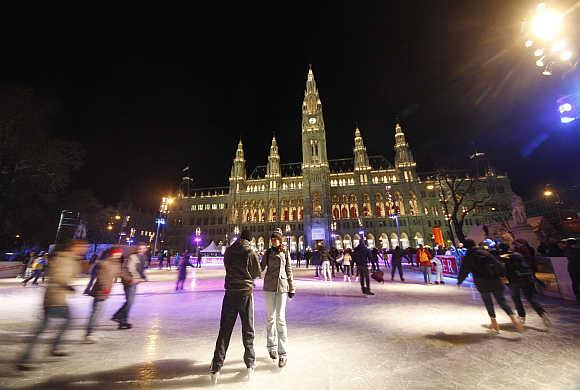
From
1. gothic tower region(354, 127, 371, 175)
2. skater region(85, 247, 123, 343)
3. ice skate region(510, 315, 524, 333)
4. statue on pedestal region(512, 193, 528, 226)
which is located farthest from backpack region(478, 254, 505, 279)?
gothic tower region(354, 127, 371, 175)

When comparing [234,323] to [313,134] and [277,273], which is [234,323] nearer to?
[277,273]

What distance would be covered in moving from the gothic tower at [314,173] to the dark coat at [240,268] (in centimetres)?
5254

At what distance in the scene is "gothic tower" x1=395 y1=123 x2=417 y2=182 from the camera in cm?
6028

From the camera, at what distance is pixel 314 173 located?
200 feet

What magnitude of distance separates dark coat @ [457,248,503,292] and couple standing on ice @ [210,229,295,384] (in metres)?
3.75

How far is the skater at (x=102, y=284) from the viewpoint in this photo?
4449mm

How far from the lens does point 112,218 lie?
41.1m

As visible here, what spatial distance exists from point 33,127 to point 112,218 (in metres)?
25.5

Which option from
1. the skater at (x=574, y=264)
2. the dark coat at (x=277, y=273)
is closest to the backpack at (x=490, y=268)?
the skater at (x=574, y=264)

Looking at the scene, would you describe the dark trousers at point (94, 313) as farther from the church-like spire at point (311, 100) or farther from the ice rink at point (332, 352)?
the church-like spire at point (311, 100)

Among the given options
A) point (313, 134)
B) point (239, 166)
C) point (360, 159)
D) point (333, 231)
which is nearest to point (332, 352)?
point (333, 231)

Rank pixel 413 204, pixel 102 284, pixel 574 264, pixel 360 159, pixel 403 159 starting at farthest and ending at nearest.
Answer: pixel 360 159
pixel 403 159
pixel 413 204
pixel 574 264
pixel 102 284

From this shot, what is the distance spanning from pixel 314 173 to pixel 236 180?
73.2ft

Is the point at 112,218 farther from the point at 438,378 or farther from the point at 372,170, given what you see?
the point at 372,170
